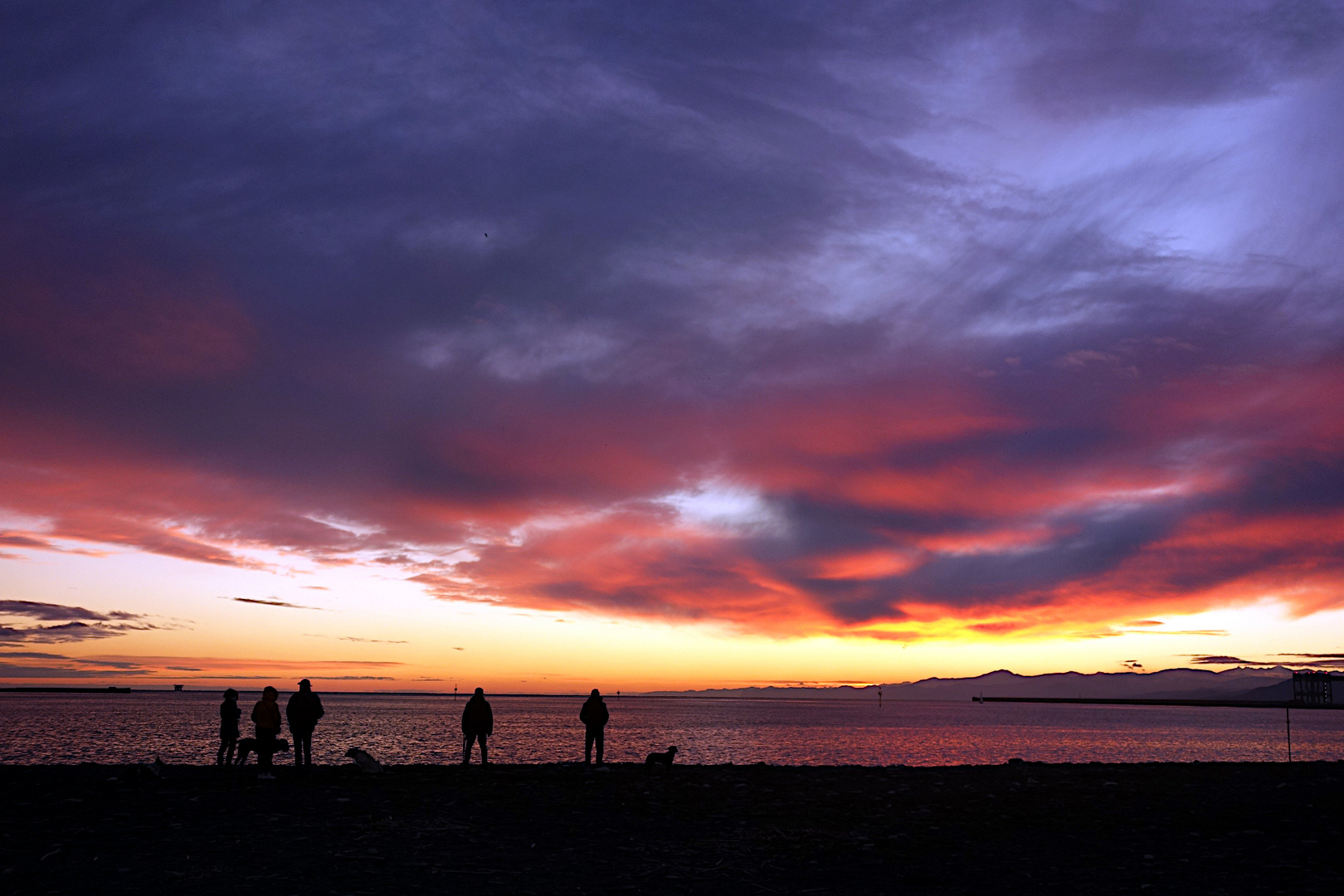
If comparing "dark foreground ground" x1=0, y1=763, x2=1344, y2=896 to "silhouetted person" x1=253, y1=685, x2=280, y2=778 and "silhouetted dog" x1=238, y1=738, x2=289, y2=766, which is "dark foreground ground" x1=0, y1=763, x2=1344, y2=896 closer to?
"silhouetted person" x1=253, y1=685, x2=280, y2=778

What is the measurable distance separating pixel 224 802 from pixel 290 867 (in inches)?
261

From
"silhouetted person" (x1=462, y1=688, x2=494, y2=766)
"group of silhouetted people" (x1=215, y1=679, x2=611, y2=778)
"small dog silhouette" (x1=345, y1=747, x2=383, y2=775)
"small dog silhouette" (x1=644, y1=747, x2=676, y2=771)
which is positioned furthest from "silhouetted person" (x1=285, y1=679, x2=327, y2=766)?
"small dog silhouette" (x1=644, y1=747, x2=676, y2=771)

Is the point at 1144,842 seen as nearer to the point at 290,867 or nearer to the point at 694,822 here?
the point at 694,822

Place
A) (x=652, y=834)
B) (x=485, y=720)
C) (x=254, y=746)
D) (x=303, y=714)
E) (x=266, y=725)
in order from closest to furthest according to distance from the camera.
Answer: (x=652, y=834)
(x=303, y=714)
(x=266, y=725)
(x=254, y=746)
(x=485, y=720)

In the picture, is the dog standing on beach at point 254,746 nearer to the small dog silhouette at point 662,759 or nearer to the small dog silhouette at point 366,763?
the small dog silhouette at point 366,763

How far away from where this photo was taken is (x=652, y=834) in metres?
17.2

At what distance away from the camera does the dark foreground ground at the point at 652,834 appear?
13305 mm

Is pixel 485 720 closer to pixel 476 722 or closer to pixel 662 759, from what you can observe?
pixel 476 722

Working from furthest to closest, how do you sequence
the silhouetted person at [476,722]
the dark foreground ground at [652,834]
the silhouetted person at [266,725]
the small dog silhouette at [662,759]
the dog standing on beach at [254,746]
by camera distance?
the silhouetted person at [476,722]
the small dog silhouette at [662,759]
the dog standing on beach at [254,746]
the silhouetted person at [266,725]
the dark foreground ground at [652,834]

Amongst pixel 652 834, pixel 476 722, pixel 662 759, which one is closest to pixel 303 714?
pixel 476 722

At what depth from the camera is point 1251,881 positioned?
13414 millimetres

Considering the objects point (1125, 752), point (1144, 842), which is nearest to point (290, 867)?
point (1144, 842)

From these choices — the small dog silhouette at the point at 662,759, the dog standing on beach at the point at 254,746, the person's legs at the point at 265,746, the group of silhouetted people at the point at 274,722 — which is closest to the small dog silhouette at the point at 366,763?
the group of silhouetted people at the point at 274,722

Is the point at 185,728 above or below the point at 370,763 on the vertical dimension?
below
